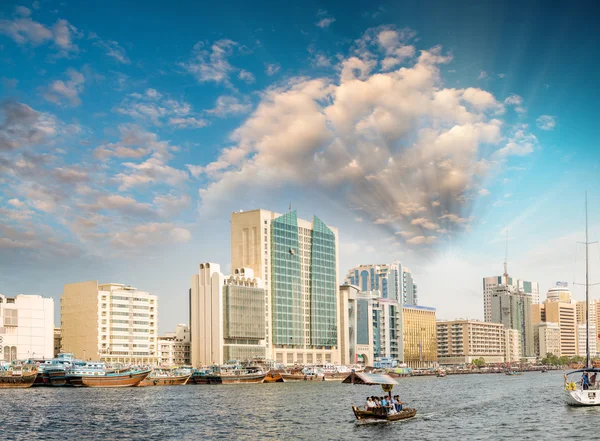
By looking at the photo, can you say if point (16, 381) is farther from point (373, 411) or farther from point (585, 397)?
point (585, 397)

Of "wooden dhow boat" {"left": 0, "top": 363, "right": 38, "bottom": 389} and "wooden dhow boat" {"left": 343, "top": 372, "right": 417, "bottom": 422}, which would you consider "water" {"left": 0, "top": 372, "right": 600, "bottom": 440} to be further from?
"wooden dhow boat" {"left": 0, "top": 363, "right": 38, "bottom": 389}

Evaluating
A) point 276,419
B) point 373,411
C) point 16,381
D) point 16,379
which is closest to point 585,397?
point 373,411

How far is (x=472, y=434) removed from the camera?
81938 mm

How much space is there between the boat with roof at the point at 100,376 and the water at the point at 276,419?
40.1m

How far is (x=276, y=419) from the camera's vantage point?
98.9 m

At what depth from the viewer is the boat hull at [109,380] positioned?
597 ft

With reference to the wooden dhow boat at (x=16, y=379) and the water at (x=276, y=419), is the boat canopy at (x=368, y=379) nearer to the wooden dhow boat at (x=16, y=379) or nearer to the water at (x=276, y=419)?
the water at (x=276, y=419)

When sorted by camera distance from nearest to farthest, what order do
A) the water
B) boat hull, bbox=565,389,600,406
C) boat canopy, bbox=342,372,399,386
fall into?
the water → boat canopy, bbox=342,372,399,386 → boat hull, bbox=565,389,600,406

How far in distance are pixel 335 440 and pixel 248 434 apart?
10.8 m

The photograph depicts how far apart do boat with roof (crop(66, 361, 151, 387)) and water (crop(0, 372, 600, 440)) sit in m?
40.1

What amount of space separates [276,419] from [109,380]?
95.3 metres

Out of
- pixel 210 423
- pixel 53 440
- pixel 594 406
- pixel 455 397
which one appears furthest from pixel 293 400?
pixel 53 440

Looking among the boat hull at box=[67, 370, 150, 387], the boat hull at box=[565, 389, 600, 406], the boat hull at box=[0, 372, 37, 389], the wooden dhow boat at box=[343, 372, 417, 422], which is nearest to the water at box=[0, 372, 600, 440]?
the boat hull at box=[565, 389, 600, 406]

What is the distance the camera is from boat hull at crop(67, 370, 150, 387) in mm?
181875
